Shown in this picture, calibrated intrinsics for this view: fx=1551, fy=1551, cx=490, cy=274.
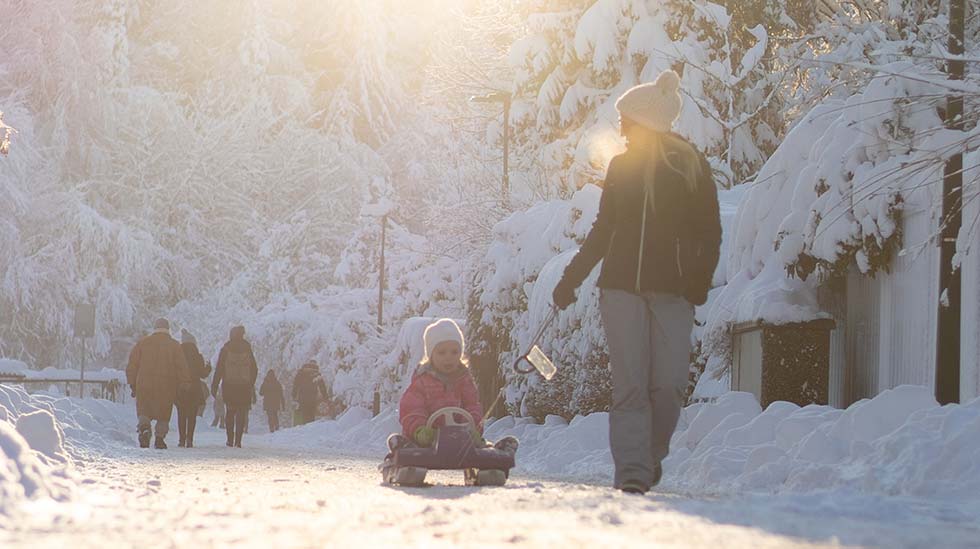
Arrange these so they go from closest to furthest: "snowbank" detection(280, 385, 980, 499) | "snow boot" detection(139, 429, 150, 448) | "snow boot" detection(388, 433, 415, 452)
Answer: "snowbank" detection(280, 385, 980, 499)
"snow boot" detection(388, 433, 415, 452)
"snow boot" detection(139, 429, 150, 448)

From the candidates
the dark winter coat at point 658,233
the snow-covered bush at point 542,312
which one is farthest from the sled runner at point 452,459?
the snow-covered bush at point 542,312

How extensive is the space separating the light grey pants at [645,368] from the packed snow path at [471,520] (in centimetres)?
35

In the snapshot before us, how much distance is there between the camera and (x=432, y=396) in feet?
32.4

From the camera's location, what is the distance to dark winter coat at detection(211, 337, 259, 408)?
22.4 metres

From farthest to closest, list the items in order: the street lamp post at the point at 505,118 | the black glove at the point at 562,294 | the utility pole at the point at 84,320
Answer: the utility pole at the point at 84,320 → the street lamp post at the point at 505,118 → the black glove at the point at 562,294

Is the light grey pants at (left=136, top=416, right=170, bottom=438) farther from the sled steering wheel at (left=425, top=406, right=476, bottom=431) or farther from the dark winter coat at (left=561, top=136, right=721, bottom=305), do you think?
the dark winter coat at (left=561, top=136, right=721, bottom=305)

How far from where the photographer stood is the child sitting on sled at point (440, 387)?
32.1ft

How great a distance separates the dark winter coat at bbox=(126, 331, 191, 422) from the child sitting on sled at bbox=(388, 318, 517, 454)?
35.4 feet

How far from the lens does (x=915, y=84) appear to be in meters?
13.1

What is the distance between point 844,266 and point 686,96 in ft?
54.4

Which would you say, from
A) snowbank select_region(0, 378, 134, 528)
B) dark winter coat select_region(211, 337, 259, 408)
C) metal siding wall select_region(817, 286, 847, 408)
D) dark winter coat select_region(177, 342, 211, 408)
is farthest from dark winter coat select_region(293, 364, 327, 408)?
metal siding wall select_region(817, 286, 847, 408)

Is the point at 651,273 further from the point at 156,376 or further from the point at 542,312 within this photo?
the point at 156,376

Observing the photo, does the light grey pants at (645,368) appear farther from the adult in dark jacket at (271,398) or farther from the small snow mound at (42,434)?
the adult in dark jacket at (271,398)

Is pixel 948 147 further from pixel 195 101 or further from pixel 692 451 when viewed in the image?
pixel 195 101
